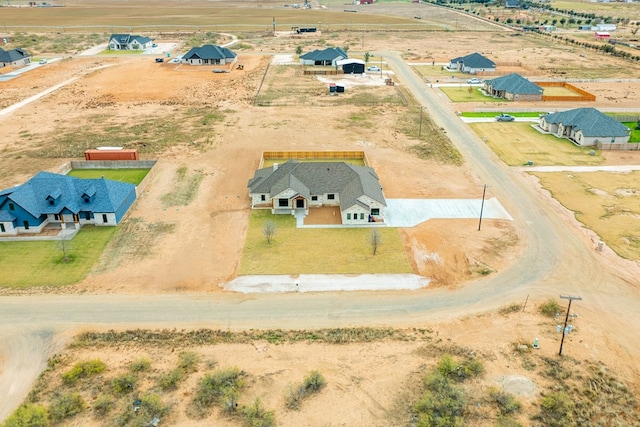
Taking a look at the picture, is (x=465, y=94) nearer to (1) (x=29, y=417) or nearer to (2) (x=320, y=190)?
(2) (x=320, y=190)

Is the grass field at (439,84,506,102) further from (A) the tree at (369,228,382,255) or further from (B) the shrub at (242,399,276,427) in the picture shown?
(B) the shrub at (242,399,276,427)

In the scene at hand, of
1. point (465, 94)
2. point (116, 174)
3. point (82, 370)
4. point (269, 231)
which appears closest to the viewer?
point (82, 370)

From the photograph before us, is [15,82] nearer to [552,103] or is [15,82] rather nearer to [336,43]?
[336,43]

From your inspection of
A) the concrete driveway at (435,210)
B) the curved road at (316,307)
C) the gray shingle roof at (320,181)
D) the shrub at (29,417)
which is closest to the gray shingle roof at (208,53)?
the gray shingle roof at (320,181)

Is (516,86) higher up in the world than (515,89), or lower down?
higher up

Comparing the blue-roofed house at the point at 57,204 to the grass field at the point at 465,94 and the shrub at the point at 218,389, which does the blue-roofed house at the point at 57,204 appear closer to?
the shrub at the point at 218,389

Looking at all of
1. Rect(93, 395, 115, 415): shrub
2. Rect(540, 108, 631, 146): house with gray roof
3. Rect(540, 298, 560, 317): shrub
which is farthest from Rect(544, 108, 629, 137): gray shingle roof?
Rect(93, 395, 115, 415): shrub

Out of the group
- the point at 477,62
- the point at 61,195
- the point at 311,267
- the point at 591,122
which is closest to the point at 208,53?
the point at 477,62

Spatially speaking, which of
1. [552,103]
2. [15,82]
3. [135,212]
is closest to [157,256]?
[135,212]
